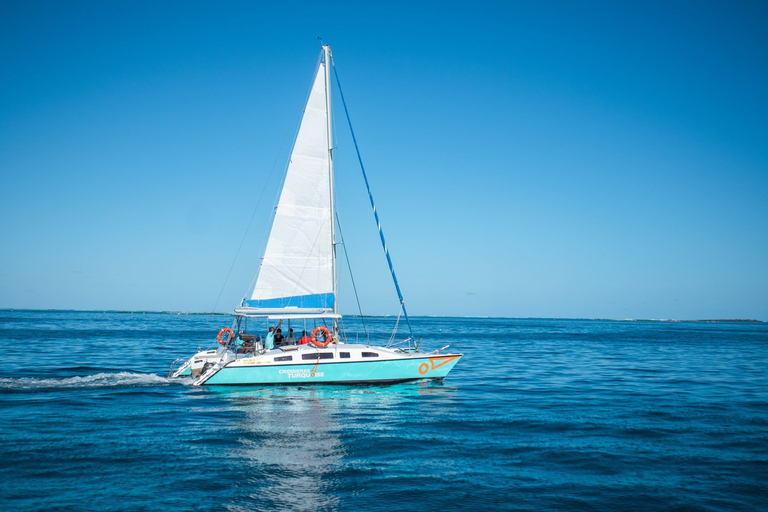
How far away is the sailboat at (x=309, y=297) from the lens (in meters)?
25.2

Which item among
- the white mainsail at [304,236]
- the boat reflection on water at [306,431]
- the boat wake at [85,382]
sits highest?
the white mainsail at [304,236]

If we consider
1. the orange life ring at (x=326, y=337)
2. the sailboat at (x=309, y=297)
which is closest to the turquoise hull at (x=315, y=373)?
the sailboat at (x=309, y=297)

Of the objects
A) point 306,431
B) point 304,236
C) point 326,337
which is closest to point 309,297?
point 326,337

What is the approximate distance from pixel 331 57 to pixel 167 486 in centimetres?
2391

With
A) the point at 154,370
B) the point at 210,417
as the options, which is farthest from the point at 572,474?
the point at 154,370

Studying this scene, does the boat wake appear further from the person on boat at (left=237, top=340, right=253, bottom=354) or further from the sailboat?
the person on boat at (left=237, top=340, right=253, bottom=354)

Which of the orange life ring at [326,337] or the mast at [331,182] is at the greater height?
the mast at [331,182]

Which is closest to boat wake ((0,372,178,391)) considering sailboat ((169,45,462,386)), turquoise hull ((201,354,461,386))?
sailboat ((169,45,462,386))

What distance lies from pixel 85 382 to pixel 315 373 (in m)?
12.2

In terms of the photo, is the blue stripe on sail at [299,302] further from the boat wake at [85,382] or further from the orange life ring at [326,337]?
the boat wake at [85,382]

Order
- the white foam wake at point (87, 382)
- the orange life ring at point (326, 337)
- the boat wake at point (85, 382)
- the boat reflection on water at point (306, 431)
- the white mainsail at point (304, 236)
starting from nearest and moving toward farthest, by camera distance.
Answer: the boat reflection on water at point (306, 431)
the boat wake at point (85, 382)
the white foam wake at point (87, 382)
the orange life ring at point (326, 337)
the white mainsail at point (304, 236)

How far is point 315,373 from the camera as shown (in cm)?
2517

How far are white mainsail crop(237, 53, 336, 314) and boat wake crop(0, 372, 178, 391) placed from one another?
22.1 ft

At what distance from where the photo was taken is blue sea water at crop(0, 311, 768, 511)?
11.8 m
